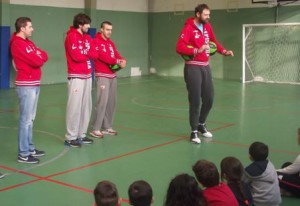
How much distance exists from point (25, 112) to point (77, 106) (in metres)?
0.94

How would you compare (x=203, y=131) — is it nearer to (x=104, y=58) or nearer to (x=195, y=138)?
(x=195, y=138)

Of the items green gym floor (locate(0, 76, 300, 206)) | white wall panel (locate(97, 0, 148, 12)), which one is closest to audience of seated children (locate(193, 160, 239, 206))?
green gym floor (locate(0, 76, 300, 206))

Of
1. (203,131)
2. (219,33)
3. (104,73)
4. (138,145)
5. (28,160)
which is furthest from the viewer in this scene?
(219,33)

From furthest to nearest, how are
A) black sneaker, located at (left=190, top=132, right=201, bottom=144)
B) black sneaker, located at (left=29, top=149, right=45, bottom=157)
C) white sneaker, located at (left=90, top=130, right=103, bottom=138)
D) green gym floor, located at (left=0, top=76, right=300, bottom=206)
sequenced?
1. white sneaker, located at (left=90, top=130, right=103, bottom=138)
2. black sneaker, located at (left=190, top=132, right=201, bottom=144)
3. black sneaker, located at (left=29, top=149, right=45, bottom=157)
4. green gym floor, located at (left=0, top=76, right=300, bottom=206)

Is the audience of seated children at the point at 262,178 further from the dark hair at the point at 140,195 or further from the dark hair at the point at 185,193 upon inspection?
the dark hair at the point at 140,195

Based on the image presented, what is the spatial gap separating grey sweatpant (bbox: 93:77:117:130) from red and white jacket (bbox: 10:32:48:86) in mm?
Answer: 1470

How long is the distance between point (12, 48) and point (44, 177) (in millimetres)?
1475

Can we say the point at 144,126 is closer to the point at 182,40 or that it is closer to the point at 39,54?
the point at 182,40

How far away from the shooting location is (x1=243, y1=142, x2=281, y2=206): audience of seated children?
133 inches

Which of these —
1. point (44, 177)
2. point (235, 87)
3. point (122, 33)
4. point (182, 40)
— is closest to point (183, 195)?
point (44, 177)

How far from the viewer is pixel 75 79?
18.4 ft

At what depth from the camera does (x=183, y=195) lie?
2.24 meters

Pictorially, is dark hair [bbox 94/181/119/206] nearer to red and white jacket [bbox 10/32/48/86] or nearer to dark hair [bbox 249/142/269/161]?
dark hair [bbox 249/142/269/161]

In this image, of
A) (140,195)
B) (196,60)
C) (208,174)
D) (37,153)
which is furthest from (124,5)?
(140,195)
